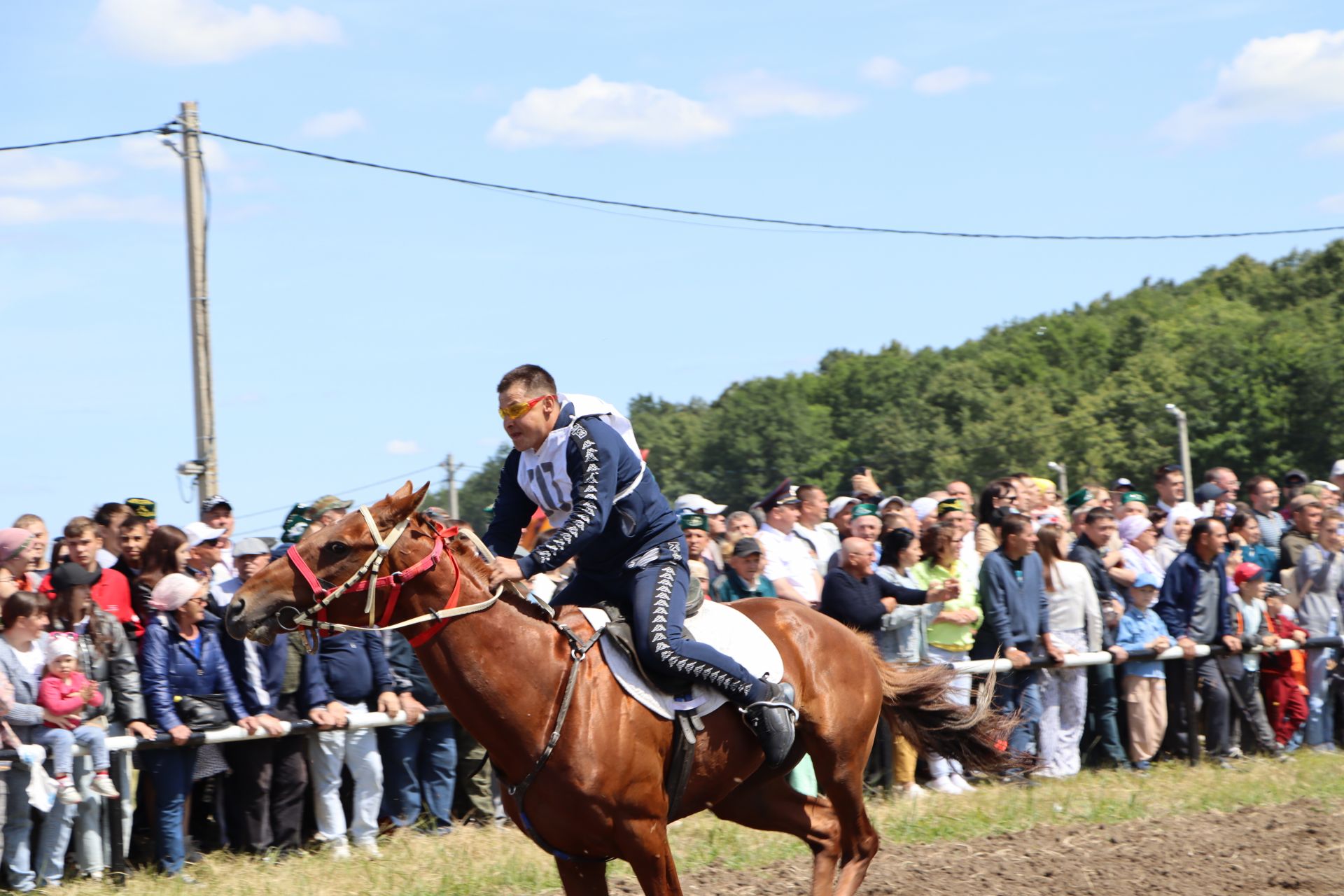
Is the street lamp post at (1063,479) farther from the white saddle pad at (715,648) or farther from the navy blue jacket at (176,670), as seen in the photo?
the white saddle pad at (715,648)

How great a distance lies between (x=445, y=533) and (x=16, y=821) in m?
3.39

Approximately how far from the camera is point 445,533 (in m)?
5.31

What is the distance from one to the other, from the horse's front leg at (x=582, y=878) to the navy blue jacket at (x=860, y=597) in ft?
12.8

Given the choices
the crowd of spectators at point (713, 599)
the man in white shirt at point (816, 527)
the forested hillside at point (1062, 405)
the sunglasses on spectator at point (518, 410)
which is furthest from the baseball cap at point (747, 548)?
the forested hillside at point (1062, 405)

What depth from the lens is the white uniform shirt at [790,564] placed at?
10008 millimetres

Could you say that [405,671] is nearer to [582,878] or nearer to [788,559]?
[788,559]

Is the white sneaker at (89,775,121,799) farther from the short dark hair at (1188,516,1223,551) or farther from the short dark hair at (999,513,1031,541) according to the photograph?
the short dark hair at (1188,516,1223,551)

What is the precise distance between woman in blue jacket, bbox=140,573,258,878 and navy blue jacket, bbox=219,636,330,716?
2.4 inches

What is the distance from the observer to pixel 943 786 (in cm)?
959

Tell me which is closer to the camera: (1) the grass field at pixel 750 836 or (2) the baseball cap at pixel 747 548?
(1) the grass field at pixel 750 836

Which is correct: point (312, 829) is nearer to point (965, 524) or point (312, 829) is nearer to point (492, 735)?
point (492, 735)

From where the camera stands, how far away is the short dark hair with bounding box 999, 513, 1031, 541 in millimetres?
9984

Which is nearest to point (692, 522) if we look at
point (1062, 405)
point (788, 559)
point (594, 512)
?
point (788, 559)

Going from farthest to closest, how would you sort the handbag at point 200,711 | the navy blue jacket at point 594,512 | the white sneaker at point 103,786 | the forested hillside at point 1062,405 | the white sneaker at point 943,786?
1. the forested hillside at point 1062,405
2. the white sneaker at point 943,786
3. the handbag at point 200,711
4. the white sneaker at point 103,786
5. the navy blue jacket at point 594,512
